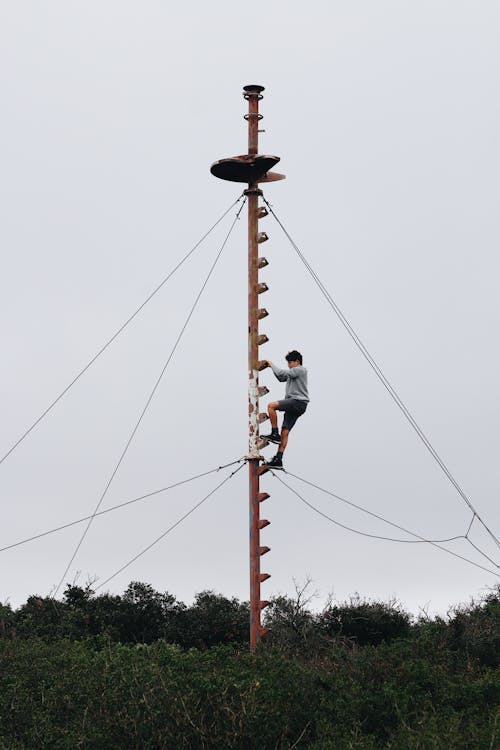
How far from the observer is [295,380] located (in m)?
23.7

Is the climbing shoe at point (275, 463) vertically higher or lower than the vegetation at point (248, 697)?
higher

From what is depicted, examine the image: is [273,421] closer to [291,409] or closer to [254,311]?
[291,409]

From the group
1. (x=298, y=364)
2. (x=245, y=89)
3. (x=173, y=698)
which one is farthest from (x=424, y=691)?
(x=245, y=89)

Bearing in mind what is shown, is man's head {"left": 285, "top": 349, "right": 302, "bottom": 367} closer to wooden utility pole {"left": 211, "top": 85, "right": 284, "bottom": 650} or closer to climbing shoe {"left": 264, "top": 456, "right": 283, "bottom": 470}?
wooden utility pole {"left": 211, "top": 85, "right": 284, "bottom": 650}

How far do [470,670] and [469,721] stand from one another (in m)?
4.66

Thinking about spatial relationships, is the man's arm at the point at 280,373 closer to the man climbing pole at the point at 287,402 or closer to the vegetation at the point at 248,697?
the man climbing pole at the point at 287,402

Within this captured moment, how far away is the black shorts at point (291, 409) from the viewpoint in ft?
77.7

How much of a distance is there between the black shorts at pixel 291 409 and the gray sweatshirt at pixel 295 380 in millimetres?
86

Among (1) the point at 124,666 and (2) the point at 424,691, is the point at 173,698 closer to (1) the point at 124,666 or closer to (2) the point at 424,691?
(1) the point at 124,666

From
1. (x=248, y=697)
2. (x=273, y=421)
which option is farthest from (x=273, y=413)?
(x=248, y=697)

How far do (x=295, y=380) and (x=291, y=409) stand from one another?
57 centimetres

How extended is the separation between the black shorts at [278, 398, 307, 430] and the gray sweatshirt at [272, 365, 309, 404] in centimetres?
9

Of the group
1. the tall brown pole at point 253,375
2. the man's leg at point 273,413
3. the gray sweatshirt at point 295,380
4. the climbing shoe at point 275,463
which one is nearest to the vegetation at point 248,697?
the tall brown pole at point 253,375

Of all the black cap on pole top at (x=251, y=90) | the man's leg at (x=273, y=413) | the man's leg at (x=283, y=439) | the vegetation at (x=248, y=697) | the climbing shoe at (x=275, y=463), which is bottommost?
the vegetation at (x=248, y=697)
